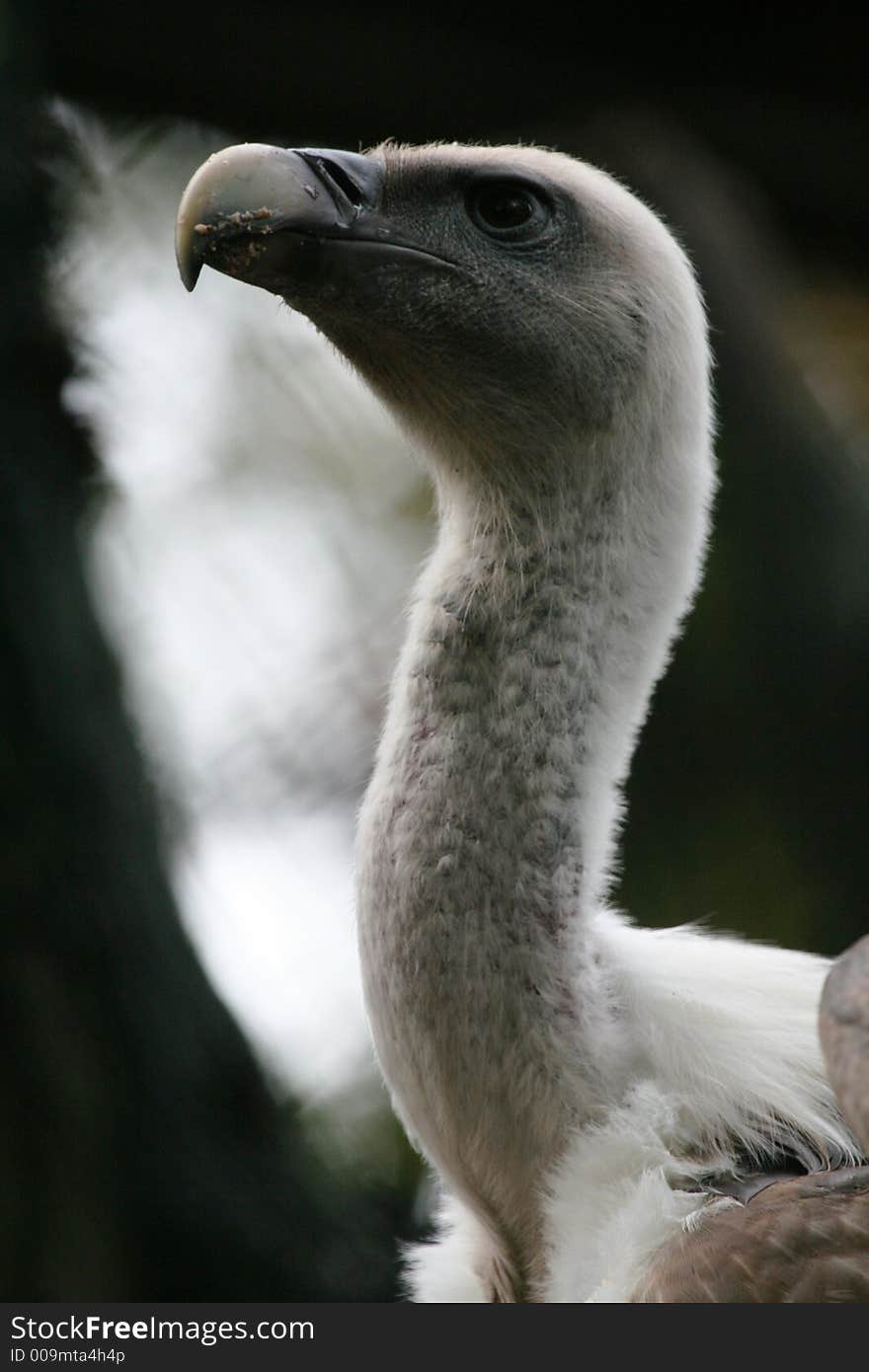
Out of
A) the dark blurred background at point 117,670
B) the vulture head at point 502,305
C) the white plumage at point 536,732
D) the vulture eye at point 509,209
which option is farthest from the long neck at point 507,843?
the dark blurred background at point 117,670

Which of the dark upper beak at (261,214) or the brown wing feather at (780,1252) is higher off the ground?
the dark upper beak at (261,214)

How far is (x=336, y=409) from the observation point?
181 inches

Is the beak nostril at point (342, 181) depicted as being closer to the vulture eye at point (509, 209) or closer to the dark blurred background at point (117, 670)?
the vulture eye at point (509, 209)

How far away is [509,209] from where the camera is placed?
98.1 inches

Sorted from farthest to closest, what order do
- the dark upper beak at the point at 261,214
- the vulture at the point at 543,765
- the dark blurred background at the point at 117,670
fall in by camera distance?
the dark blurred background at the point at 117,670 → the dark upper beak at the point at 261,214 → the vulture at the point at 543,765

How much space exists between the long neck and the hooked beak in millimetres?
424

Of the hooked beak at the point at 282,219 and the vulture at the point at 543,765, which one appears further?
the hooked beak at the point at 282,219

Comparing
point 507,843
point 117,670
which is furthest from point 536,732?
point 117,670

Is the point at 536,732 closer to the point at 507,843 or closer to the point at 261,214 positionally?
the point at 507,843

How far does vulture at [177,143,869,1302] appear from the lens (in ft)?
6.82

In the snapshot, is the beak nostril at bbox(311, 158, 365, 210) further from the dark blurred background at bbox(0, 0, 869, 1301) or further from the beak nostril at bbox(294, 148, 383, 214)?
the dark blurred background at bbox(0, 0, 869, 1301)

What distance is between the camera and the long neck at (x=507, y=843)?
6.87 ft

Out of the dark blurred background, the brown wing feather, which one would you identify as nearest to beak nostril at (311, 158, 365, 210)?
the brown wing feather

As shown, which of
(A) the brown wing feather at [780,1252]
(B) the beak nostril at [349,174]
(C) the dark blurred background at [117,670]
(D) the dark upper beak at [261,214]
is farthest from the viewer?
(C) the dark blurred background at [117,670]
